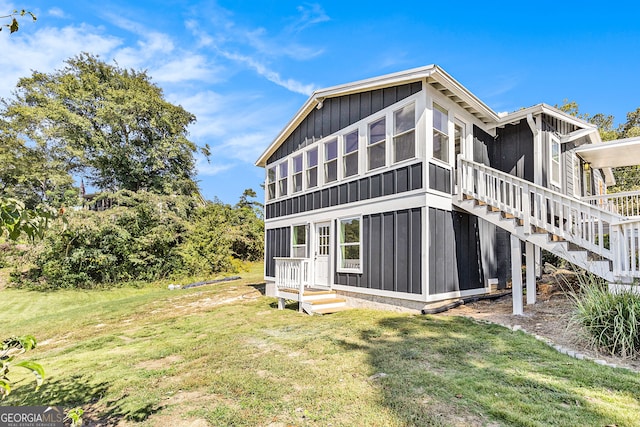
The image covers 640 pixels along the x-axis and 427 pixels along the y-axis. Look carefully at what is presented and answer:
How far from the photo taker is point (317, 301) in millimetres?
8617

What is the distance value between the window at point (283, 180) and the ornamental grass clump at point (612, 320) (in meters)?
9.76

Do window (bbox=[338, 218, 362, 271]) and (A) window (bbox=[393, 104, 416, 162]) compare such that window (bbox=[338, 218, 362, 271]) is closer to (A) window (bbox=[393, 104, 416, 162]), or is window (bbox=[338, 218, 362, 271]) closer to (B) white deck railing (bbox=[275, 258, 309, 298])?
(B) white deck railing (bbox=[275, 258, 309, 298])

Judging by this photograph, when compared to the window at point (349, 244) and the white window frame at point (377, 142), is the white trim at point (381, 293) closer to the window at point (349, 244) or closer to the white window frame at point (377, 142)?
the window at point (349, 244)

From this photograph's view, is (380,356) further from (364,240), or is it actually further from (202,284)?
(202,284)

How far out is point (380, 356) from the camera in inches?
184

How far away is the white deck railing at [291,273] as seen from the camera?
9016 mm

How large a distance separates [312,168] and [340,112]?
2.10 metres

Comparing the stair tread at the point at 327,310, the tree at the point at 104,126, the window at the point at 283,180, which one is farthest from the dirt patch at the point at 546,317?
the tree at the point at 104,126

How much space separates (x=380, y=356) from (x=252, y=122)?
48.9 feet

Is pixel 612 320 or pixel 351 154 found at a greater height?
→ pixel 351 154

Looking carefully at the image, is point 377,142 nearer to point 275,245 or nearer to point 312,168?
point 312,168

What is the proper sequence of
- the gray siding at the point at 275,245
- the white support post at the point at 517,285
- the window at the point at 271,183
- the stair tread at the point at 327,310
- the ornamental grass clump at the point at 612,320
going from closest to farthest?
1. the ornamental grass clump at the point at 612,320
2. the white support post at the point at 517,285
3. the stair tread at the point at 327,310
4. the gray siding at the point at 275,245
5. the window at the point at 271,183

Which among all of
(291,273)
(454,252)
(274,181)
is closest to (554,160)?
(454,252)

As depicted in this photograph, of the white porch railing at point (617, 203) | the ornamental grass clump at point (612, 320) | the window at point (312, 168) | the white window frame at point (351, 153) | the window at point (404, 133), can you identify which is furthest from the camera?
the window at point (312, 168)
